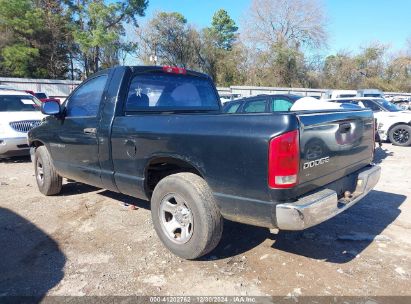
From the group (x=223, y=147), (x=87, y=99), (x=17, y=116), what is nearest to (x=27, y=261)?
(x=87, y=99)

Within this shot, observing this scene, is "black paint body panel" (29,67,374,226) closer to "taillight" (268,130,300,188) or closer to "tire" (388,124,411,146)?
"taillight" (268,130,300,188)

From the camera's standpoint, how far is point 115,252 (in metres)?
3.74

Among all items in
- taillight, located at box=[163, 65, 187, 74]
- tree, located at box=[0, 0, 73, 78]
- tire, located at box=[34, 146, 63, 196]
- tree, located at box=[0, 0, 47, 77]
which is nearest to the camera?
taillight, located at box=[163, 65, 187, 74]

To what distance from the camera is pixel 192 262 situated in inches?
137

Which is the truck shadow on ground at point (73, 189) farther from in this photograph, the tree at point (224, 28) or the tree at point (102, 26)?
the tree at point (224, 28)

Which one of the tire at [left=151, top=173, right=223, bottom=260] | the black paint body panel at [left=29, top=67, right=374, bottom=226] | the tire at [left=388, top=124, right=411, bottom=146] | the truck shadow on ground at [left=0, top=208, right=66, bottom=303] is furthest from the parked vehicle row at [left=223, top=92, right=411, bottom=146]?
the truck shadow on ground at [left=0, top=208, right=66, bottom=303]

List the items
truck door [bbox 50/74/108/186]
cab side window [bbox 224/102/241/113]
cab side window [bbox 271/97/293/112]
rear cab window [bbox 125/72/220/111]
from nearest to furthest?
1. rear cab window [bbox 125/72/220/111]
2. truck door [bbox 50/74/108/186]
3. cab side window [bbox 271/97/293/112]
4. cab side window [bbox 224/102/241/113]

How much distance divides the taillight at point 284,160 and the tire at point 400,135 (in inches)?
396

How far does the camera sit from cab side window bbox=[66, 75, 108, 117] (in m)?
4.32

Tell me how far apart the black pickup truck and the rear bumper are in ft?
13.0

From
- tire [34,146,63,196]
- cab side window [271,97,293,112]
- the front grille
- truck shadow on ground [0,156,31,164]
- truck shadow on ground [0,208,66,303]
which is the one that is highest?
cab side window [271,97,293,112]

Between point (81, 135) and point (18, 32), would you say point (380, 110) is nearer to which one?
point (81, 135)

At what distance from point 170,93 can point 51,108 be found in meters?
1.64

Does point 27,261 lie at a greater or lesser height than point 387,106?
lesser
